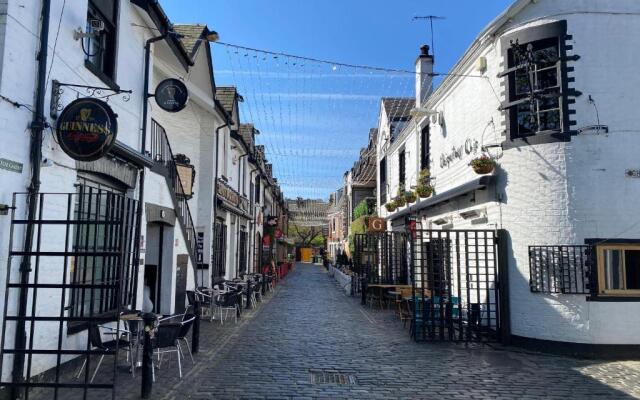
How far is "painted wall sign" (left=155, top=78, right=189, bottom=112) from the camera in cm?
926

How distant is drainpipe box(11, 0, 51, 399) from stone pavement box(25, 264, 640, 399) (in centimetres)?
125

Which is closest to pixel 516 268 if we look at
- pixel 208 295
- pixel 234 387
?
pixel 234 387

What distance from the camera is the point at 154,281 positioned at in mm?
12023

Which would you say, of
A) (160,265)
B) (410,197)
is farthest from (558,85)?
(160,265)

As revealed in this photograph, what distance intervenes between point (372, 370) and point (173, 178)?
7232 mm

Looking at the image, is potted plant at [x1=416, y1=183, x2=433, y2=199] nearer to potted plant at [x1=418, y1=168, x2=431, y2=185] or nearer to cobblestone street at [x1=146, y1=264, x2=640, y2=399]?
potted plant at [x1=418, y1=168, x2=431, y2=185]

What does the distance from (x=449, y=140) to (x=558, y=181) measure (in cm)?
467

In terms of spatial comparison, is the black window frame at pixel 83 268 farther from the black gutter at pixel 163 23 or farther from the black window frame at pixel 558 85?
the black window frame at pixel 558 85

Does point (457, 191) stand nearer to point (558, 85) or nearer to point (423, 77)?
point (558, 85)

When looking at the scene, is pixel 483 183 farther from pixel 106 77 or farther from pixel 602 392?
pixel 106 77

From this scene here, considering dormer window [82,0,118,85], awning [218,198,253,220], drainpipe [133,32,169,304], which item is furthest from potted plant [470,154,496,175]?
awning [218,198,253,220]

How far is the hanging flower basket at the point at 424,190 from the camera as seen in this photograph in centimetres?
1477

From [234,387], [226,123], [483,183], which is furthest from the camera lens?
[226,123]

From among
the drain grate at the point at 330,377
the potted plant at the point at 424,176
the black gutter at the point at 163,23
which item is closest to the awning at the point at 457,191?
the potted plant at the point at 424,176
